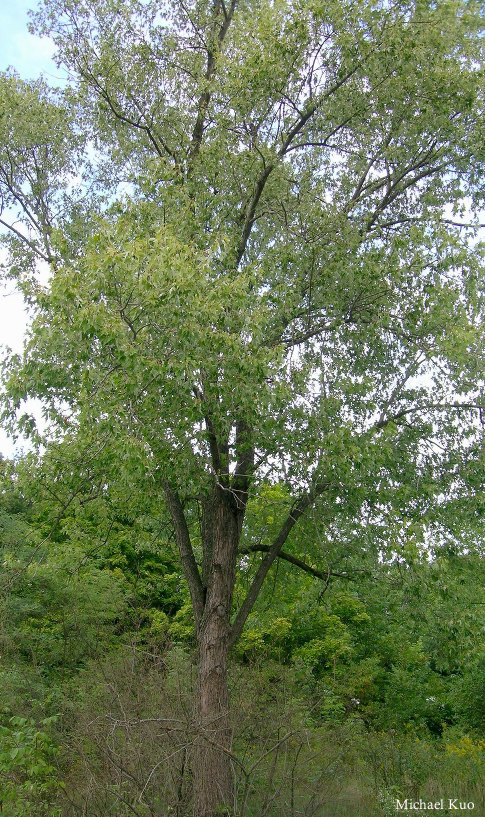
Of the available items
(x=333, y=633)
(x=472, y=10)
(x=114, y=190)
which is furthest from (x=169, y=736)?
(x=333, y=633)

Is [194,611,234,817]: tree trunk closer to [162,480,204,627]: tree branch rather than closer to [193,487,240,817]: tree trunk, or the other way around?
[193,487,240,817]: tree trunk

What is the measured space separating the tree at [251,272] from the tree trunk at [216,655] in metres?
0.03

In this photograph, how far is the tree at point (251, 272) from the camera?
255 inches

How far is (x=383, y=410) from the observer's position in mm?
8820

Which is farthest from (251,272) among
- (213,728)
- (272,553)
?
(213,728)

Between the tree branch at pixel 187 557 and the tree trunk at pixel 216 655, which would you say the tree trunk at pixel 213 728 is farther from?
the tree branch at pixel 187 557


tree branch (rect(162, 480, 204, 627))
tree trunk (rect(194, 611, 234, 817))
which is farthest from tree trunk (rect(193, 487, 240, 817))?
tree branch (rect(162, 480, 204, 627))

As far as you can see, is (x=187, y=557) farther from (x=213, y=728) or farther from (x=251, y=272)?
(x=251, y=272)

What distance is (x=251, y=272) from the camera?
7809mm

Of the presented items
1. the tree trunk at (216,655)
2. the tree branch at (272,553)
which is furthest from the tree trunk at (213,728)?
the tree branch at (272,553)

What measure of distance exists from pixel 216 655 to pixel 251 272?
4440 mm

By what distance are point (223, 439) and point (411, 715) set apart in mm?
11869

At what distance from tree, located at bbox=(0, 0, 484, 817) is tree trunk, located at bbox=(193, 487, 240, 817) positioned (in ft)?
0.11

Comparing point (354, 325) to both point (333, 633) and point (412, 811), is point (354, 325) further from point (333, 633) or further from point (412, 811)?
point (333, 633)
